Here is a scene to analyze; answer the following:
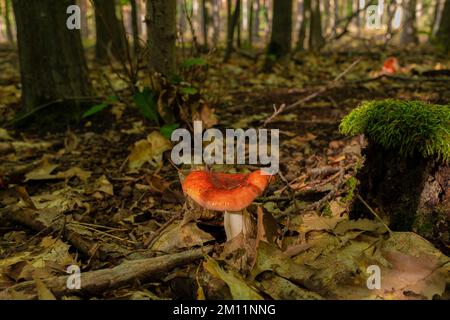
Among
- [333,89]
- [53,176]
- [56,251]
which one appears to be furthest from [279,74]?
[56,251]

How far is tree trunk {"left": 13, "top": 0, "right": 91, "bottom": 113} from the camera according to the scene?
4562 mm

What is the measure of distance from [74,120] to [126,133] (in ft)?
2.46

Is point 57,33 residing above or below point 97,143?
above

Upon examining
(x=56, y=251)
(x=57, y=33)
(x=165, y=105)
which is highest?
(x=57, y=33)

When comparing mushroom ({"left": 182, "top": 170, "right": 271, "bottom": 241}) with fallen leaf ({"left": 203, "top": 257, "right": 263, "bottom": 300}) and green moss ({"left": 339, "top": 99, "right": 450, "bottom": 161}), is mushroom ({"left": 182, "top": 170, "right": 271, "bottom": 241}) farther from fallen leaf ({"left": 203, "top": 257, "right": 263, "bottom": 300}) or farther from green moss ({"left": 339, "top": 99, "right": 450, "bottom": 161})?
green moss ({"left": 339, "top": 99, "right": 450, "bottom": 161})

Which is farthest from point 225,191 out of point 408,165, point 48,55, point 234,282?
point 48,55

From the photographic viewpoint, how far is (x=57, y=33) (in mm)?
4637

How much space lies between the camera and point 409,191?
2.30 metres

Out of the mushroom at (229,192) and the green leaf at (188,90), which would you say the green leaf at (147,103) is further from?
the mushroom at (229,192)

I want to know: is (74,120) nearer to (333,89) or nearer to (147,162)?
(147,162)

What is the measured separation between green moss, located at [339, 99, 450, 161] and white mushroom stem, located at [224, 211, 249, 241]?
81 centimetres

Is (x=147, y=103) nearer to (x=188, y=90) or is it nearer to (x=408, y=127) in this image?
(x=188, y=90)

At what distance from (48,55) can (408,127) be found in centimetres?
391

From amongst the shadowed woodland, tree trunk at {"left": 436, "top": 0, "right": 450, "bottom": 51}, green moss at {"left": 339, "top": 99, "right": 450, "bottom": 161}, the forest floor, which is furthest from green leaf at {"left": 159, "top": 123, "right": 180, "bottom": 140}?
tree trunk at {"left": 436, "top": 0, "right": 450, "bottom": 51}
